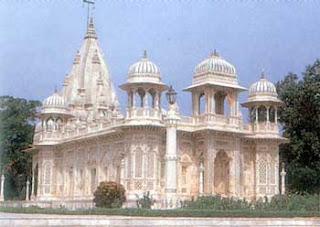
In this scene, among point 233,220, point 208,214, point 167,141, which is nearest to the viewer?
point 233,220

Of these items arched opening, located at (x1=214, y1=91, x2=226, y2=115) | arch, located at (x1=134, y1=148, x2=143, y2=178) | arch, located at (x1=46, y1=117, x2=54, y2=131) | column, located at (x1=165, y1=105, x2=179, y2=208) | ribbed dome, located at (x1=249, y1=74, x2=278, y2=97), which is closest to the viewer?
column, located at (x1=165, y1=105, x2=179, y2=208)

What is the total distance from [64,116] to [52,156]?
113 inches

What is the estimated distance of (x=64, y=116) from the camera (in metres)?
42.4

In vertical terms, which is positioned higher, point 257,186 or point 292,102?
point 292,102

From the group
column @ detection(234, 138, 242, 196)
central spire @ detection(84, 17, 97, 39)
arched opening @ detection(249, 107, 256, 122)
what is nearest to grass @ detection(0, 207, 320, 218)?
column @ detection(234, 138, 242, 196)

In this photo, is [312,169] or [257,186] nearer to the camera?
[257,186]

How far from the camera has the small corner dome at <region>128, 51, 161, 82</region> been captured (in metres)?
32.7

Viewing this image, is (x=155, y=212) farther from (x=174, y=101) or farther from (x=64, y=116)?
(x=64, y=116)

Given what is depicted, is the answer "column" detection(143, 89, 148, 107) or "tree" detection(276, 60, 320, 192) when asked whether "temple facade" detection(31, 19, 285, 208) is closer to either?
"column" detection(143, 89, 148, 107)

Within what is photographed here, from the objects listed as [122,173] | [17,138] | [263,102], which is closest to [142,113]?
[122,173]

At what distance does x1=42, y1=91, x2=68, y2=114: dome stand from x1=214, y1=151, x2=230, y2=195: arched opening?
12.5 meters

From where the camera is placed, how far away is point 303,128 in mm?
41875

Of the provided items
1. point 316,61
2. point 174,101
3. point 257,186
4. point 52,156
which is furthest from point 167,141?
point 316,61

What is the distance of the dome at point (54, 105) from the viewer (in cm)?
4209
